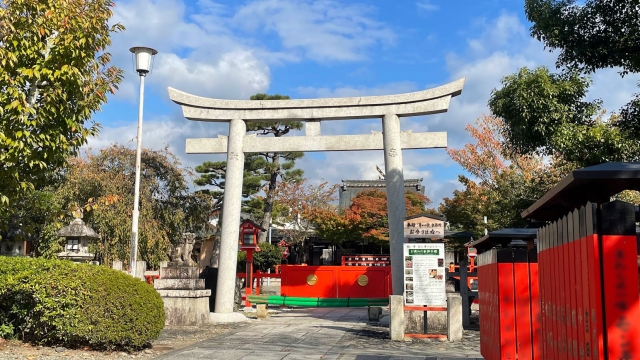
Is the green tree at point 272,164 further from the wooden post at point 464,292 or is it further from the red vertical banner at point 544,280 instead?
the red vertical banner at point 544,280

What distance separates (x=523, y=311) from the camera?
5496mm

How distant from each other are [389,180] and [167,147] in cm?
1047

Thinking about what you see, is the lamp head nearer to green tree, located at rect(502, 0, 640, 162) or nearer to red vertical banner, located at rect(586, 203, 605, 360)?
green tree, located at rect(502, 0, 640, 162)

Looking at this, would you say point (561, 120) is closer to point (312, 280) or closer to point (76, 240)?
point (76, 240)

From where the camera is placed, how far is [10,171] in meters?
7.75

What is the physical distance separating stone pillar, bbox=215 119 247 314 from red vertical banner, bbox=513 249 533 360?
31.4 feet

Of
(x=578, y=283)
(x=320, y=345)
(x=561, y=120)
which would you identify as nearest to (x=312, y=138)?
(x=320, y=345)

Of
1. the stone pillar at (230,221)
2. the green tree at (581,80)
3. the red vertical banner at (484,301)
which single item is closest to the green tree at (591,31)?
the green tree at (581,80)

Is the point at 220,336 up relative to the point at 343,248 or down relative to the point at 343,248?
down

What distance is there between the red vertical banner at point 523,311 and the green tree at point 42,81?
6.06 m

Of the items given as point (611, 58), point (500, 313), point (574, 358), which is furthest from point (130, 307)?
point (611, 58)

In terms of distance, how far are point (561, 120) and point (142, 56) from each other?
7.80 m

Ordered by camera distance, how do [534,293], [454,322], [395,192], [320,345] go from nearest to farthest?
[534,293] < [320,345] < [454,322] < [395,192]

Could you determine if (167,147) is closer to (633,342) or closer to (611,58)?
(611,58)
